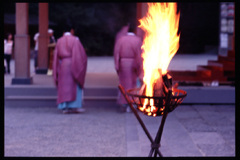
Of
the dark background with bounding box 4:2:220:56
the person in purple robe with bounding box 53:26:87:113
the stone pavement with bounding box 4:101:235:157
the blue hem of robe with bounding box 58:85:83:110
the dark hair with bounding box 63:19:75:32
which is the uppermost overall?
the dark background with bounding box 4:2:220:56

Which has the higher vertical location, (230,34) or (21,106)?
(230,34)

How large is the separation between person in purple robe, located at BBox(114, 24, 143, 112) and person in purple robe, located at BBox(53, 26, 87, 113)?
2.42 feet

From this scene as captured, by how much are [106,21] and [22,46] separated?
17.9 m

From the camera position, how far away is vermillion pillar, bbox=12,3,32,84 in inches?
371

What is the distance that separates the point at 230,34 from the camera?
1370 cm

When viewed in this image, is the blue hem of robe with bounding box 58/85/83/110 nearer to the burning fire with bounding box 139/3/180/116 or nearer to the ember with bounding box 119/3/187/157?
the ember with bounding box 119/3/187/157

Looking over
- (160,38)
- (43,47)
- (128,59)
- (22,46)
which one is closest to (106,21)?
(43,47)

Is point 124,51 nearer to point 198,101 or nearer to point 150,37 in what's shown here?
point 198,101

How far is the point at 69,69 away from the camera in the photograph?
7.68 meters

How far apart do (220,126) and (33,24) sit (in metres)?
19.2

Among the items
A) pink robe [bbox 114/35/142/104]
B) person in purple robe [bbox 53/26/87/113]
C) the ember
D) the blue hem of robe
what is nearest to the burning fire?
the ember

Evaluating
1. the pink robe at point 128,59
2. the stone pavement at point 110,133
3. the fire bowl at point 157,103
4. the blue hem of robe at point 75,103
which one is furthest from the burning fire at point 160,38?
the blue hem of robe at point 75,103

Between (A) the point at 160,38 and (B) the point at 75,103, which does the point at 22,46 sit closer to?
(B) the point at 75,103

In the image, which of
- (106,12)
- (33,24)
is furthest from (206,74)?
(106,12)
